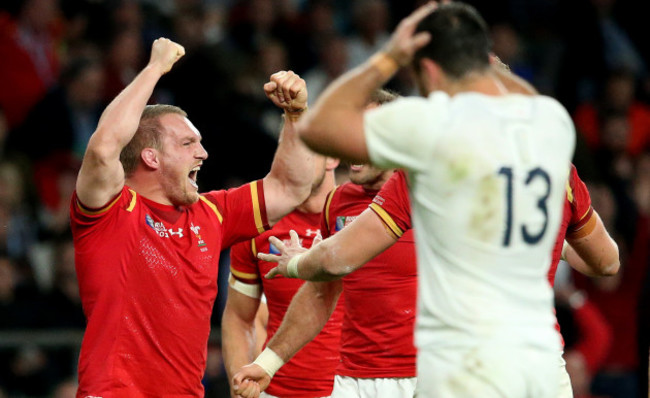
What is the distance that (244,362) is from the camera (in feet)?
23.1

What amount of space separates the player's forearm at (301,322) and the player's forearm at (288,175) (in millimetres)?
471

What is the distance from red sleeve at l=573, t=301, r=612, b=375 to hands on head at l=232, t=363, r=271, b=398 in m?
4.68

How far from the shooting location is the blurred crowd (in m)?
9.63

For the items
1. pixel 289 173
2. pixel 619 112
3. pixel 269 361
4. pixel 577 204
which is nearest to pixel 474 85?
pixel 577 204

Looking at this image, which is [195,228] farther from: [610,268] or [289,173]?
[610,268]

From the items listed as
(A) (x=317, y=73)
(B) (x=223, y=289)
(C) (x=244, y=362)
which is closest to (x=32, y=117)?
(B) (x=223, y=289)

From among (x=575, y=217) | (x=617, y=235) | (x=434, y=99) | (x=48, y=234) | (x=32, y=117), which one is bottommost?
(x=617, y=235)

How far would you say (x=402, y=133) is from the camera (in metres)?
3.88

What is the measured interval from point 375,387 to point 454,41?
8.85 ft

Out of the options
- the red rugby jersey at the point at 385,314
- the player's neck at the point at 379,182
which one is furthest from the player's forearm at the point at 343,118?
the player's neck at the point at 379,182

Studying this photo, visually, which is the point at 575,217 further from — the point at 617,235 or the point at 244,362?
the point at 617,235

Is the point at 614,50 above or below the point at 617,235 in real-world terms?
above

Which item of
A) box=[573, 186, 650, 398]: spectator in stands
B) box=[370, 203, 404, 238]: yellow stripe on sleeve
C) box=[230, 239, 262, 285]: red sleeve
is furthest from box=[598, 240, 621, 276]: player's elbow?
box=[573, 186, 650, 398]: spectator in stands

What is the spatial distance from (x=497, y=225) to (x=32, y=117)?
7541mm
